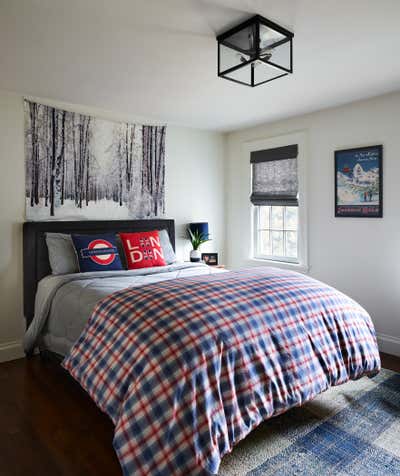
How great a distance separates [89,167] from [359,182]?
274 centimetres

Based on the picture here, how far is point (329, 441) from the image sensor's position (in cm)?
212

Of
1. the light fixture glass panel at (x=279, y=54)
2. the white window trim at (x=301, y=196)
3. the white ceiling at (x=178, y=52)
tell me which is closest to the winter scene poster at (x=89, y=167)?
the white ceiling at (x=178, y=52)

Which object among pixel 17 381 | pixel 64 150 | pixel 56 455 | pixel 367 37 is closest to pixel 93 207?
pixel 64 150

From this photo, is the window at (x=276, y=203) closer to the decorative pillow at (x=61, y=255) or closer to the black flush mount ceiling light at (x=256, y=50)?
the black flush mount ceiling light at (x=256, y=50)

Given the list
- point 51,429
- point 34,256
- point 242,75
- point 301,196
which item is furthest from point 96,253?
point 301,196

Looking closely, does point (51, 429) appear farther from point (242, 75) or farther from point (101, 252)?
point (242, 75)

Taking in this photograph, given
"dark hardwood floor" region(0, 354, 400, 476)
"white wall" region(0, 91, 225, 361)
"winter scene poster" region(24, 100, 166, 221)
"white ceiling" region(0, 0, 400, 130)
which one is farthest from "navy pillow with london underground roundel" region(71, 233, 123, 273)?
"white ceiling" region(0, 0, 400, 130)

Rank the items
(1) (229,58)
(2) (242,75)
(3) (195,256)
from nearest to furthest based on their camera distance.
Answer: (1) (229,58)
(2) (242,75)
(3) (195,256)

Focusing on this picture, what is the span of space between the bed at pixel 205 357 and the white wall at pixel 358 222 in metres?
1.21

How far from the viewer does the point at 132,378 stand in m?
1.77

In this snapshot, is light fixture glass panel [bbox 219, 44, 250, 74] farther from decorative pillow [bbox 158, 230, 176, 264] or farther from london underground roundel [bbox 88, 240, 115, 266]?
decorative pillow [bbox 158, 230, 176, 264]

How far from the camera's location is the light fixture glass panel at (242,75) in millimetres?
2438

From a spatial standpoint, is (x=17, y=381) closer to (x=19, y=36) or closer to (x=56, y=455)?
(x=56, y=455)

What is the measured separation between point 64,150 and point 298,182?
2546 mm
